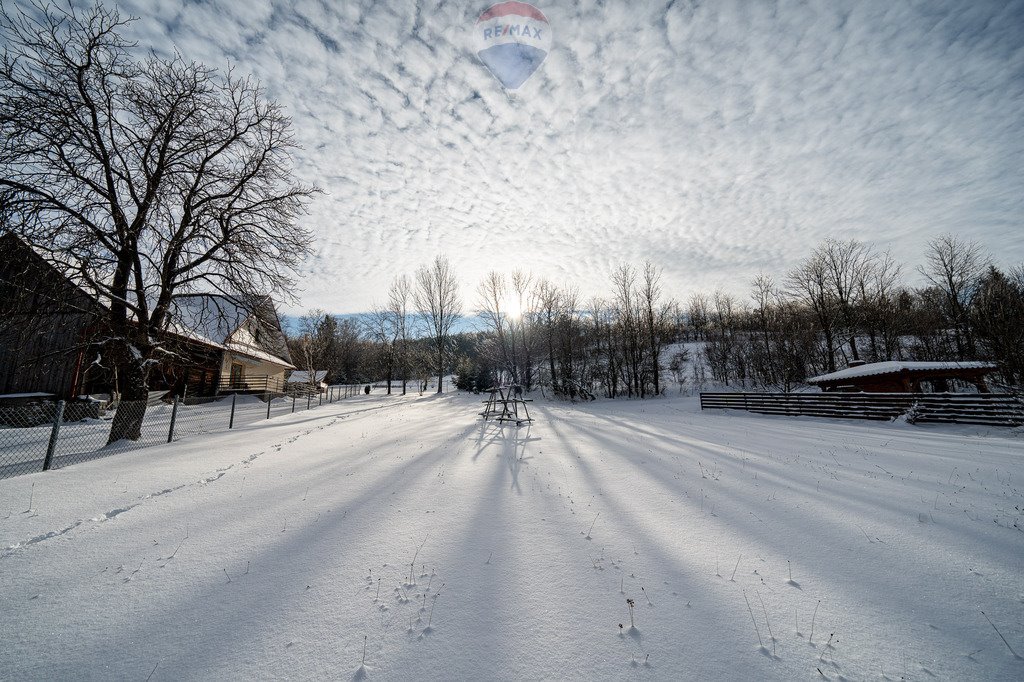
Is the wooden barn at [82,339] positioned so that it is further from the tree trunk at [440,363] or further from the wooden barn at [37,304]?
the tree trunk at [440,363]

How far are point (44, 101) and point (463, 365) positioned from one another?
114 feet

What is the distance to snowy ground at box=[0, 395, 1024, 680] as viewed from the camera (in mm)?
2285

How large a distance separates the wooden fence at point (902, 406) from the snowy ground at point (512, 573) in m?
7.29

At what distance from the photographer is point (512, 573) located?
128 inches

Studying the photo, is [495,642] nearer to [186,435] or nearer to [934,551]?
[934,551]

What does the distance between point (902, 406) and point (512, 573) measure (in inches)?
682

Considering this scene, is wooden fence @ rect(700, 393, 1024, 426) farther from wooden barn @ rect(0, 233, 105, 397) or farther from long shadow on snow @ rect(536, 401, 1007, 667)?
wooden barn @ rect(0, 233, 105, 397)

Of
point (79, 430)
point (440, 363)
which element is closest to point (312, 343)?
point (440, 363)

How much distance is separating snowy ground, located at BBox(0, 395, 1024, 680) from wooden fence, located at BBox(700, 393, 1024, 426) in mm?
7293

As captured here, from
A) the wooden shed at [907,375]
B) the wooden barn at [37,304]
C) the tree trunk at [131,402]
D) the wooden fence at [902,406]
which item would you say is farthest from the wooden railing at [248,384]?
the wooden shed at [907,375]

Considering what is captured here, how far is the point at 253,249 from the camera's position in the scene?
10117 millimetres

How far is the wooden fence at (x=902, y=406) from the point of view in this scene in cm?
1070

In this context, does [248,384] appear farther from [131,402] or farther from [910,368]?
[910,368]

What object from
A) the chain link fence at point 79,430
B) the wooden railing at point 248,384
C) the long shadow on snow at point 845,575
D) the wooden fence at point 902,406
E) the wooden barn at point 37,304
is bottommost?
the long shadow on snow at point 845,575
